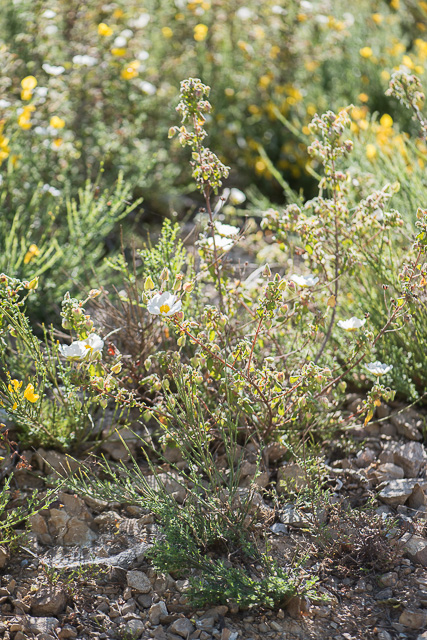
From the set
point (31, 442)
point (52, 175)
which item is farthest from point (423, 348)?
point (52, 175)

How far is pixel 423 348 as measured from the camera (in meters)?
2.34

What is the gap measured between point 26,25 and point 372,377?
2.80m

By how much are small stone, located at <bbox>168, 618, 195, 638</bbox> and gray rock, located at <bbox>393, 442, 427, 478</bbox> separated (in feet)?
2.91

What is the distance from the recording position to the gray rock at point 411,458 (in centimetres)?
218

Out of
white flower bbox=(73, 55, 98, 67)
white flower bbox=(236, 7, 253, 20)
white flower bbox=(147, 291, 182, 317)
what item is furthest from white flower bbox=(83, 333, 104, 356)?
white flower bbox=(236, 7, 253, 20)

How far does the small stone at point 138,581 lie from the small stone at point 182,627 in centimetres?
14

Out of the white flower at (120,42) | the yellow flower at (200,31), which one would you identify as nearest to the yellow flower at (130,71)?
the white flower at (120,42)

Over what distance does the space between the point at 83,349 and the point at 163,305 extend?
261 mm

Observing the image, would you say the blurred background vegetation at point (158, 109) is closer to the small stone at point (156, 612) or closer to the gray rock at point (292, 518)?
the gray rock at point (292, 518)

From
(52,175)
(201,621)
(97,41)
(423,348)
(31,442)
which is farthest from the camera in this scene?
(97,41)

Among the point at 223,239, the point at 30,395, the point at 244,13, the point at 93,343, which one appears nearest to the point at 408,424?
the point at 223,239

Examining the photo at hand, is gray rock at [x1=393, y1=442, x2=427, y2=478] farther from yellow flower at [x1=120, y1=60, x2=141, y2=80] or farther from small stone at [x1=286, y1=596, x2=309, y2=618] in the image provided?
yellow flower at [x1=120, y1=60, x2=141, y2=80]

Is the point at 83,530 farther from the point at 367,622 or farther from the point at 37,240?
the point at 37,240

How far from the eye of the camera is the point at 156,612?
1.73 meters
